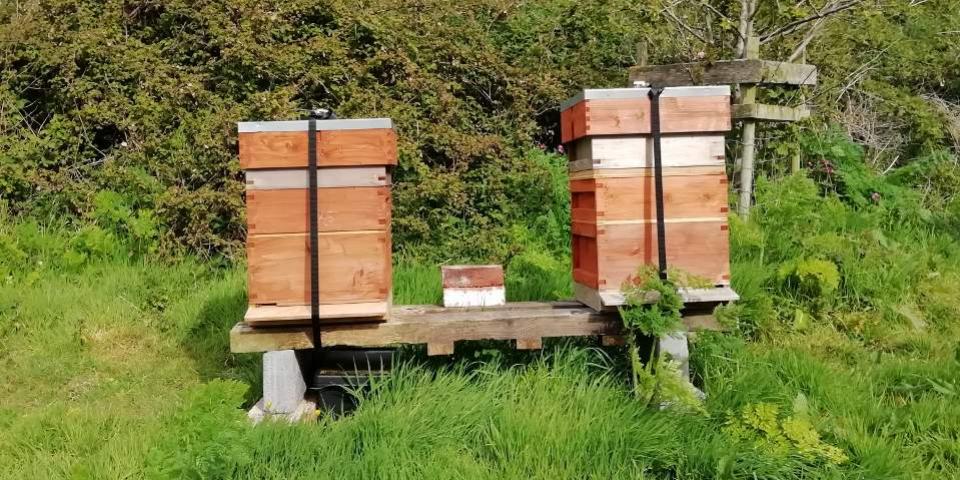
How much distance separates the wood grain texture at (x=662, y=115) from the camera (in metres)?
3.41

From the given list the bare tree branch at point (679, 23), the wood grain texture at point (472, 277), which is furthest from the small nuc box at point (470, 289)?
→ the bare tree branch at point (679, 23)

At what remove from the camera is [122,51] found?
6.55 m

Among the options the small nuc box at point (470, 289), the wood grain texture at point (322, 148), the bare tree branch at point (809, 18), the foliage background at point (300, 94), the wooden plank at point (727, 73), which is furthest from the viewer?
the foliage background at point (300, 94)

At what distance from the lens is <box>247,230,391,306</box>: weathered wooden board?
132 inches

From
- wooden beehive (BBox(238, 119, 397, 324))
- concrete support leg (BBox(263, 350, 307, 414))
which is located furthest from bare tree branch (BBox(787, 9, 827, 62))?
concrete support leg (BBox(263, 350, 307, 414))

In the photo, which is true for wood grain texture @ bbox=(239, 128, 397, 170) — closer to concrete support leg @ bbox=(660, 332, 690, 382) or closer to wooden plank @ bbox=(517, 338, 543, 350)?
wooden plank @ bbox=(517, 338, 543, 350)

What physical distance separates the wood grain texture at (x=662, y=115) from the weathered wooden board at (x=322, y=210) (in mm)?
1020

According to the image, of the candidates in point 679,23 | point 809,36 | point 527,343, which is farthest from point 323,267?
point 809,36

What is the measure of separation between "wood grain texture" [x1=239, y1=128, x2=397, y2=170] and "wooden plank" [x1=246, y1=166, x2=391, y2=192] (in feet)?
0.12

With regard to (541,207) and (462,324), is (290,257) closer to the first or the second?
(462,324)

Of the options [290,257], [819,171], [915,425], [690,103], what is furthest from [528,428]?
[819,171]

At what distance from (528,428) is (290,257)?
1.30 metres

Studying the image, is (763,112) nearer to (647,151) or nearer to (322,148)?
(647,151)

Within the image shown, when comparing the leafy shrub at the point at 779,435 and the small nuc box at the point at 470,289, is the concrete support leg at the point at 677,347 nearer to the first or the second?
the leafy shrub at the point at 779,435
